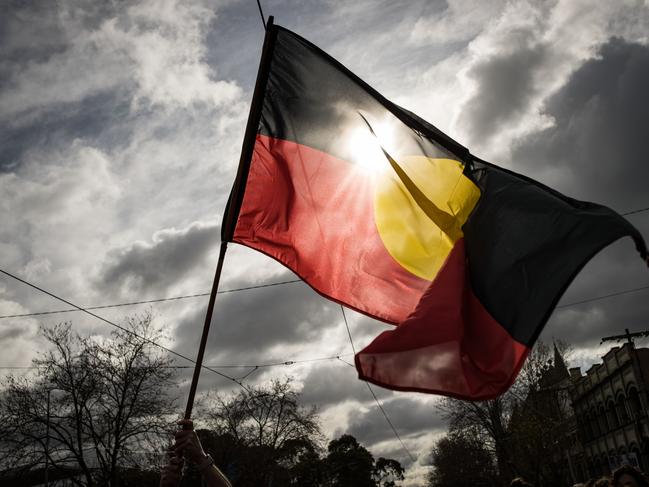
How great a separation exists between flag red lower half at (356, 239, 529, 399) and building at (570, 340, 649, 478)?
97.1 ft

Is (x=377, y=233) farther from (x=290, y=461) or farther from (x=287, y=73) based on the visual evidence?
(x=290, y=461)

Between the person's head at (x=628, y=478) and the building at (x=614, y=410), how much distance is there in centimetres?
2720

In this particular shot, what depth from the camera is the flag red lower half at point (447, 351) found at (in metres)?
3.41

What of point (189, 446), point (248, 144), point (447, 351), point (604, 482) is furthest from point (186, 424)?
point (604, 482)

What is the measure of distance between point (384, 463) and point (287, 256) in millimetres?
93959

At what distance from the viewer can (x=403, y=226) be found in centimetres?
473

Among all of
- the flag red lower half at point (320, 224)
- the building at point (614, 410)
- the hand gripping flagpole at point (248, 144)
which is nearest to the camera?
the hand gripping flagpole at point (248, 144)

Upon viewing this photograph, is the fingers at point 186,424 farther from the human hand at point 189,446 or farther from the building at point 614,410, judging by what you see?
the building at point 614,410

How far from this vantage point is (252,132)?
14.4 ft

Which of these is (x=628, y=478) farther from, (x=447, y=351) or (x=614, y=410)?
(x=614, y=410)

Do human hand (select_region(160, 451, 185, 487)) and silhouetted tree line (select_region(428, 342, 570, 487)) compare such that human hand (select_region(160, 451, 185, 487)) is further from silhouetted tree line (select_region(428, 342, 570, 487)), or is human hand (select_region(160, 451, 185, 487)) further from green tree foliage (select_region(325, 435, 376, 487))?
green tree foliage (select_region(325, 435, 376, 487))

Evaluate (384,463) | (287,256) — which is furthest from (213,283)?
(384,463)

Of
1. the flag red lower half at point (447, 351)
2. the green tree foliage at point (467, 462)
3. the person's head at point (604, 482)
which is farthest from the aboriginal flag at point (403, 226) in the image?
the green tree foliage at point (467, 462)

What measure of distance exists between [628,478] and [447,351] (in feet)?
8.88
